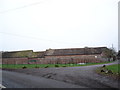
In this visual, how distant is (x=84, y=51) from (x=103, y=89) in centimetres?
3682

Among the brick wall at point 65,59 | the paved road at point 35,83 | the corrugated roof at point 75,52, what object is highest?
the corrugated roof at point 75,52

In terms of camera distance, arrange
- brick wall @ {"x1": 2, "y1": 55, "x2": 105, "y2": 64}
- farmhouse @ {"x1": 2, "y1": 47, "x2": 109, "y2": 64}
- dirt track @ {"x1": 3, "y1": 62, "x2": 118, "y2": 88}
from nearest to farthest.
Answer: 1. dirt track @ {"x1": 3, "y1": 62, "x2": 118, "y2": 88}
2. brick wall @ {"x1": 2, "y1": 55, "x2": 105, "y2": 64}
3. farmhouse @ {"x1": 2, "y1": 47, "x2": 109, "y2": 64}

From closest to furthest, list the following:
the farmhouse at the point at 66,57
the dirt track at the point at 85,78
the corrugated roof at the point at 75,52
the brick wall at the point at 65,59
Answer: the dirt track at the point at 85,78, the brick wall at the point at 65,59, the farmhouse at the point at 66,57, the corrugated roof at the point at 75,52

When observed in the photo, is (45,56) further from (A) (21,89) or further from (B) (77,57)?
(A) (21,89)

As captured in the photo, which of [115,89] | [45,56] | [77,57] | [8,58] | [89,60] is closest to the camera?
[115,89]

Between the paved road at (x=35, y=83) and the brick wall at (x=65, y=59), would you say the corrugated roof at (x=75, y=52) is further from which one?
the paved road at (x=35, y=83)

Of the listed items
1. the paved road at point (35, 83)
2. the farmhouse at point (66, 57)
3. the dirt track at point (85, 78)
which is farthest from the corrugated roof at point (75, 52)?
the paved road at point (35, 83)

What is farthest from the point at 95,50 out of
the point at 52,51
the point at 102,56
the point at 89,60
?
the point at 52,51

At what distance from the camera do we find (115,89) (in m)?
6.07

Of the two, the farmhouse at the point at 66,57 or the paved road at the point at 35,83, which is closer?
the paved road at the point at 35,83

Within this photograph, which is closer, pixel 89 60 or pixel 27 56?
pixel 89 60

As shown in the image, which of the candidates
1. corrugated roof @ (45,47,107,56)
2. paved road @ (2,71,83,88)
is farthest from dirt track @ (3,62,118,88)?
corrugated roof @ (45,47,107,56)

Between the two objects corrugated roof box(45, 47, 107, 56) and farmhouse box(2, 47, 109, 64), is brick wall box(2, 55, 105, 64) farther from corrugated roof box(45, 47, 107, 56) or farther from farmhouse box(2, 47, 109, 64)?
corrugated roof box(45, 47, 107, 56)

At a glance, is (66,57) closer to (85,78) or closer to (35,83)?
(85,78)
